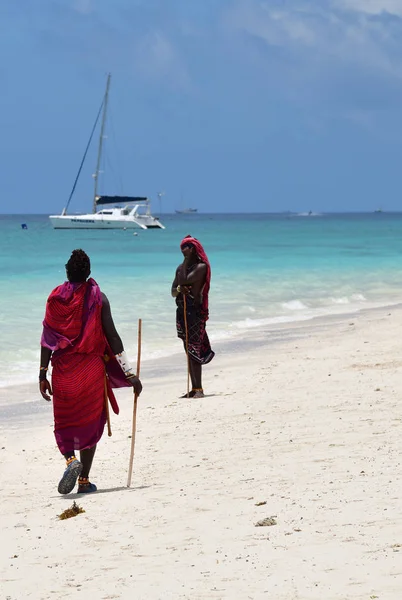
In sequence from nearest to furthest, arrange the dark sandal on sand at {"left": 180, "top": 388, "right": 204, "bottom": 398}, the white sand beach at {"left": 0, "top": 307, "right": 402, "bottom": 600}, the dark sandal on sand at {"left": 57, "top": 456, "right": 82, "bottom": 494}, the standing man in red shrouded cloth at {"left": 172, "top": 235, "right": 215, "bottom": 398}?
the white sand beach at {"left": 0, "top": 307, "right": 402, "bottom": 600}
the dark sandal on sand at {"left": 57, "top": 456, "right": 82, "bottom": 494}
the dark sandal on sand at {"left": 180, "top": 388, "right": 204, "bottom": 398}
the standing man in red shrouded cloth at {"left": 172, "top": 235, "right": 215, "bottom": 398}

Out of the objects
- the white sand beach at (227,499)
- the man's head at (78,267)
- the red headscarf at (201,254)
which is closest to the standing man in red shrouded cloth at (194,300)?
the red headscarf at (201,254)

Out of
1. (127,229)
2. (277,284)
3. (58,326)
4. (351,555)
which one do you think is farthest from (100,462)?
(127,229)

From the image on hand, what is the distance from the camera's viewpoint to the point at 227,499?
202 inches

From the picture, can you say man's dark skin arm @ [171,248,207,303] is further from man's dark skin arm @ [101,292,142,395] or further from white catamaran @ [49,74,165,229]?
white catamaran @ [49,74,165,229]

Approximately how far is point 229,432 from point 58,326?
73.2 inches

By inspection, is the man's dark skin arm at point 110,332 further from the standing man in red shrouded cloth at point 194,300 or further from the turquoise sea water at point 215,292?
the turquoise sea water at point 215,292

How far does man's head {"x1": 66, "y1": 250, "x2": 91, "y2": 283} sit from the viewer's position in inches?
223

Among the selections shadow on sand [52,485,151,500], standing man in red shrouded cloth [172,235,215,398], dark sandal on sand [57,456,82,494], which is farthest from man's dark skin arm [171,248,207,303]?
dark sandal on sand [57,456,82,494]

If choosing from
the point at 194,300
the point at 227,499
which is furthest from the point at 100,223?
the point at 227,499

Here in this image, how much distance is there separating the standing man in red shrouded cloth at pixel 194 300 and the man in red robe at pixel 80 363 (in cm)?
312

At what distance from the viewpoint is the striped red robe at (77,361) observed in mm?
5688

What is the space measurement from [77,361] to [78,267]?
0.53 m

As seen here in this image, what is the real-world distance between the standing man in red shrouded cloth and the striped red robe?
315cm

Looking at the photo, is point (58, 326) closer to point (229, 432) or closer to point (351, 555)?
point (229, 432)
